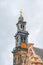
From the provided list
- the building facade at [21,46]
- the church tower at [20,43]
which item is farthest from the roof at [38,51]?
the church tower at [20,43]

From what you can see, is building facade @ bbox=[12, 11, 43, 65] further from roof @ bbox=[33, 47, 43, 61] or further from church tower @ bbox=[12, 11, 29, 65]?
roof @ bbox=[33, 47, 43, 61]

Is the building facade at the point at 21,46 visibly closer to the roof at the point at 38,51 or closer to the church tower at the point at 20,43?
the church tower at the point at 20,43

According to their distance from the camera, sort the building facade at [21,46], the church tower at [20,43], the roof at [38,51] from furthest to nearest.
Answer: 1. the church tower at [20,43]
2. the building facade at [21,46]
3. the roof at [38,51]

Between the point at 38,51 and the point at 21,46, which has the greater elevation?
the point at 21,46

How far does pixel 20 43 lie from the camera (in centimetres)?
8538

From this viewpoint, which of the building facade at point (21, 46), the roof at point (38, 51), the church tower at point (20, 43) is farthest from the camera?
the church tower at point (20, 43)

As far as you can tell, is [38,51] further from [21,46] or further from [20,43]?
[20,43]

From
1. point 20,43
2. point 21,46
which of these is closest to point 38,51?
point 21,46

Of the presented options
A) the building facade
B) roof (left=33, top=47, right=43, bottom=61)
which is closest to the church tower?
the building facade

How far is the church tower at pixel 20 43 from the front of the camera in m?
82.5

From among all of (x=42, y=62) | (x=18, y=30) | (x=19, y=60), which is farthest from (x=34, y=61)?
(x=18, y=30)

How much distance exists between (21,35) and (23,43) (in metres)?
2.34

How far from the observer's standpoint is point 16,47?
277 feet

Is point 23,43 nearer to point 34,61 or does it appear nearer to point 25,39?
point 25,39
